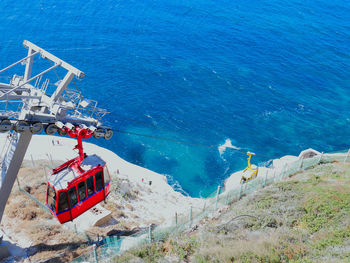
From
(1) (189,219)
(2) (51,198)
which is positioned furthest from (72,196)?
(1) (189,219)

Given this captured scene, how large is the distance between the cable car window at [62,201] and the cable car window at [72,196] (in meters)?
0.23

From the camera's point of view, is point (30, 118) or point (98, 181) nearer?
point (30, 118)

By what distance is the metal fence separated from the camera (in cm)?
1487

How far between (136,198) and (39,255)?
11.5 m

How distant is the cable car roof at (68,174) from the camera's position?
16641 millimetres

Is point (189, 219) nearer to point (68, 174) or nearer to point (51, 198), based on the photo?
point (68, 174)

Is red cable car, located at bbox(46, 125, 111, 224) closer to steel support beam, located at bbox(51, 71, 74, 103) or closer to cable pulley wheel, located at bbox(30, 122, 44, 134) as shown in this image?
cable pulley wheel, located at bbox(30, 122, 44, 134)

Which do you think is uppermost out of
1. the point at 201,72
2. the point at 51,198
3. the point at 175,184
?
the point at 51,198

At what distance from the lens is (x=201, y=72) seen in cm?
5619

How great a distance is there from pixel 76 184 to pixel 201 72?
42.6 metres

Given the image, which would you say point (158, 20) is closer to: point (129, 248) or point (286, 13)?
point (286, 13)

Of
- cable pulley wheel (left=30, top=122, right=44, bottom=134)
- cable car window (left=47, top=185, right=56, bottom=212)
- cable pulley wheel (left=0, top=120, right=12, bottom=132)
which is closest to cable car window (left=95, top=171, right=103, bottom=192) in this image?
cable car window (left=47, top=185, right=56, bottom=212)

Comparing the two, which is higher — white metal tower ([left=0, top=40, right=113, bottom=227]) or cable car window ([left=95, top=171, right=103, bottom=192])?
white metal tower ([left=0, top=40, right=113, bottom=227])

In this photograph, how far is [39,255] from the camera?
58.0ft
